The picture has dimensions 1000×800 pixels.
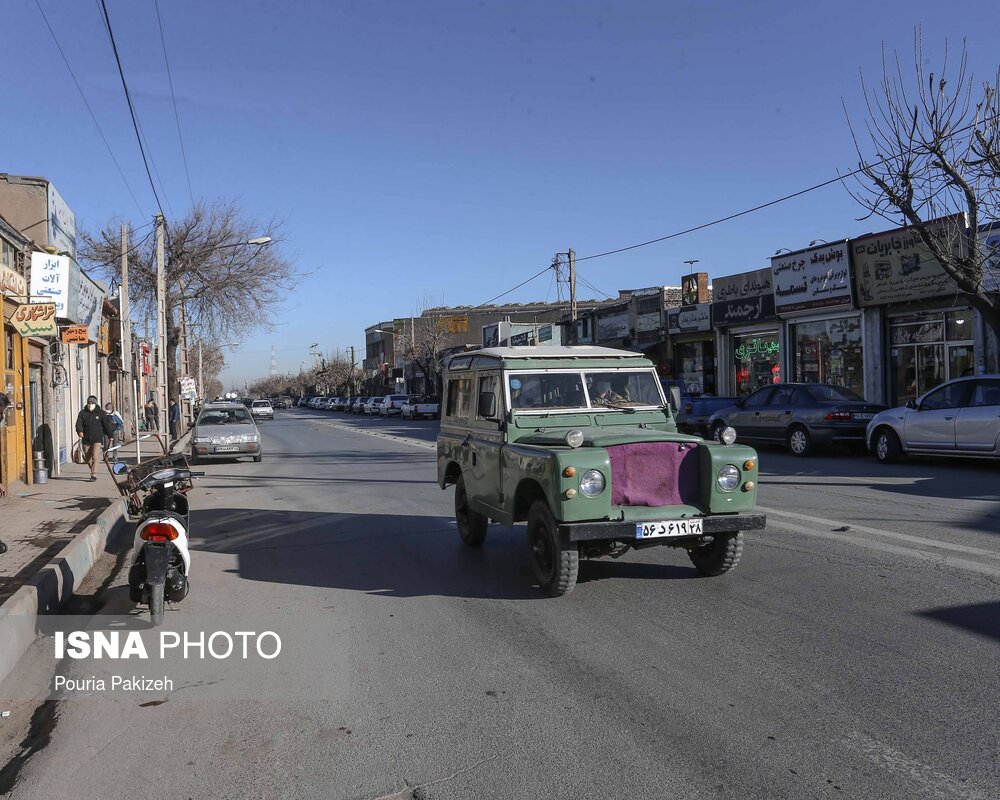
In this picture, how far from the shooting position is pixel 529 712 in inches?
176

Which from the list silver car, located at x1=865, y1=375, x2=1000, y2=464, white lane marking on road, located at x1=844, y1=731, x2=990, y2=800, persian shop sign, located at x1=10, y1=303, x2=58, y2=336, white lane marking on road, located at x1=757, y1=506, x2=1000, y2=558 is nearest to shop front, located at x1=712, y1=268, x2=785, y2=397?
silver car, located at x1=865, y1=375, x2=1000, y2=464

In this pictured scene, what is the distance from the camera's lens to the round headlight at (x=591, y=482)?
6.25 metres

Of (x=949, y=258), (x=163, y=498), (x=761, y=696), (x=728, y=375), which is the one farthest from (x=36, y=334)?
(x=728, y=375)

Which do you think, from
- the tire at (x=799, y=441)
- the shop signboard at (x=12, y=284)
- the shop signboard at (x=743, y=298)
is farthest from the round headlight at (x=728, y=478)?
the shop signboard at (x=743, y=298)

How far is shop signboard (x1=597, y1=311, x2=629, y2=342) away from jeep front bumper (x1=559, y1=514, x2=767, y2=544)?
115 ft

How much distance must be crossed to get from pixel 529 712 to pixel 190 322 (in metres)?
40.7

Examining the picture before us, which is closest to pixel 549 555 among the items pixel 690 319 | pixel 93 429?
pixel 93 429

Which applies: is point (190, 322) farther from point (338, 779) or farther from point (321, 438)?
point (338, 779)

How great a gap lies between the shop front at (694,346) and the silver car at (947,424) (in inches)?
720

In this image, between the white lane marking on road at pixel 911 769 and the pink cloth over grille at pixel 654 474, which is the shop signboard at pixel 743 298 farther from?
the white lane marking on road at pixel 911 769

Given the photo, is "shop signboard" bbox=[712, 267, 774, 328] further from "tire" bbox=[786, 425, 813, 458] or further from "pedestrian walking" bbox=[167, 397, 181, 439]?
"pedestrian walking" bbox=[167, 397, 181, 439]

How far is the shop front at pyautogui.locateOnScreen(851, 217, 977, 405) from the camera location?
2330 cm

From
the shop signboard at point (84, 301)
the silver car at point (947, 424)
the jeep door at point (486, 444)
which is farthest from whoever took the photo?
the shop signboard at point (84, 301)

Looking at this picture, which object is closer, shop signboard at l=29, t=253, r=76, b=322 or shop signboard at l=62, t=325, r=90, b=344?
shop signboard at l=29, t=253, r=76, b=322
